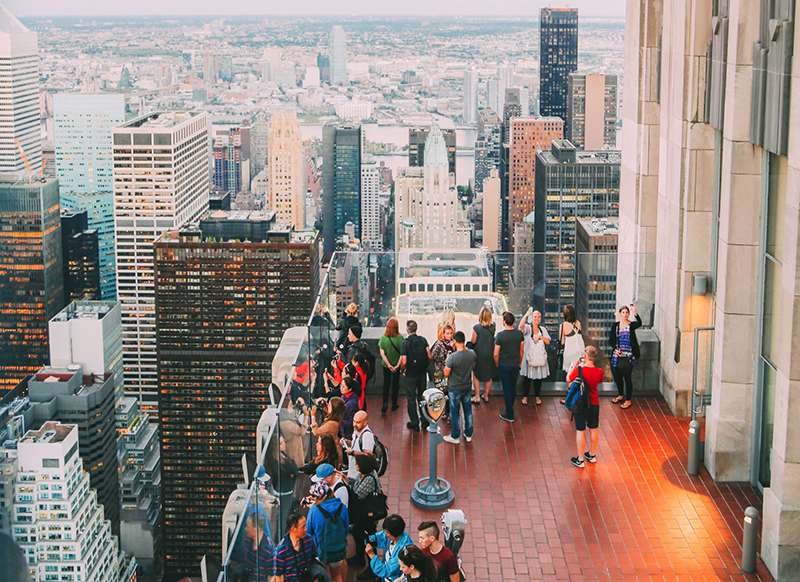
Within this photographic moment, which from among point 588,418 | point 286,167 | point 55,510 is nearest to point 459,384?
point 588,418

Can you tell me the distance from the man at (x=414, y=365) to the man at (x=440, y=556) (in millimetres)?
3651

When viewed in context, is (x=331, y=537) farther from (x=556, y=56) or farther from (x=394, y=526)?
(x=556, y=56)

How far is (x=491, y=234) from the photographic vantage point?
117625mm

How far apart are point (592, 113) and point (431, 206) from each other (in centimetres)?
3131

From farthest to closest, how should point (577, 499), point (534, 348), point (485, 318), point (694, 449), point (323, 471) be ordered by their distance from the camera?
point (534, 348) → point (485, 318) → point (694, 449) → point (577, 499) → point (323, 471)

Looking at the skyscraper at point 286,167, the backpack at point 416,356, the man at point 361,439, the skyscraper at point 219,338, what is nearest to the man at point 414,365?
the backpack at point 416,356

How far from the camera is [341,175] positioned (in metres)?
130

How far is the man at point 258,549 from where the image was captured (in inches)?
231

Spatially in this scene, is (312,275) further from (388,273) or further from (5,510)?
(388,273)

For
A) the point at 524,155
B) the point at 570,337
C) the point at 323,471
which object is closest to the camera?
the point at 323,471

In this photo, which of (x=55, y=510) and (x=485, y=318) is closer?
(x=485, y=318)

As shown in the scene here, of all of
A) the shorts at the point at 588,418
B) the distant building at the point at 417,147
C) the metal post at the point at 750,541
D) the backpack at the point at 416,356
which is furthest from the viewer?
the distant building at the point at 417,147

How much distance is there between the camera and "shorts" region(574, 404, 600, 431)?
9492 mm

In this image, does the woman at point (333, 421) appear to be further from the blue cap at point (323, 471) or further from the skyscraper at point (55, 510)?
the skyscraper at point (55, 510)
